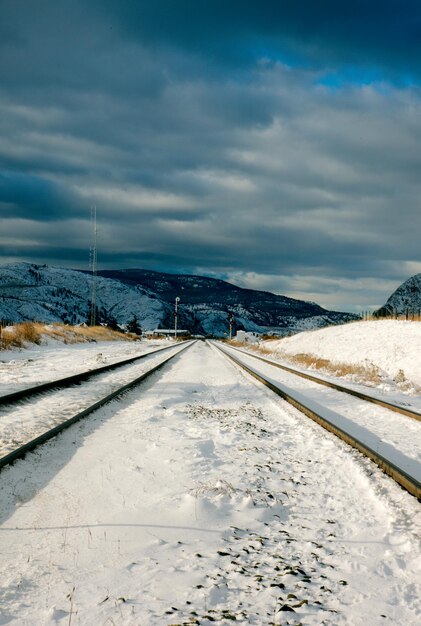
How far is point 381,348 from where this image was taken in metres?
24.3

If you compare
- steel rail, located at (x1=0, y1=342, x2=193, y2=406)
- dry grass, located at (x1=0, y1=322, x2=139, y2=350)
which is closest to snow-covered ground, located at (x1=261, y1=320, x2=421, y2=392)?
steel rail, located at (x1=0, y1=342, x2=193, y2=406)

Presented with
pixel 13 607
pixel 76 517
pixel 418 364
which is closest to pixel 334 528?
pixel 76 517

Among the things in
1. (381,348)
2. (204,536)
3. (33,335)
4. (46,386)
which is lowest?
(33,335)

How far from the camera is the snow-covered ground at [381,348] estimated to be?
61.8 ft

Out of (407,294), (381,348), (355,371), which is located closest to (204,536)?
(355,371)

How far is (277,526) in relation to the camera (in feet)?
11.5

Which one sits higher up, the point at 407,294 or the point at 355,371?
the point at 407,294

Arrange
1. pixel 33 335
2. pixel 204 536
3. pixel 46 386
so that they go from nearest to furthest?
pixel 204 536 → pixel 46 386 → pixel 33 335

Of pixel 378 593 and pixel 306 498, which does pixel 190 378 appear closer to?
pixel 306 498

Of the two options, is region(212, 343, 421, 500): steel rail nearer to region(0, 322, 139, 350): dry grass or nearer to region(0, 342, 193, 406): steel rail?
region(0, 342, 193, 406): steel rail

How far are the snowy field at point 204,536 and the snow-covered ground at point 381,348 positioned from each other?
11.7 metres

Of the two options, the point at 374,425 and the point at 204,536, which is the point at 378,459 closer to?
the point at 204,536

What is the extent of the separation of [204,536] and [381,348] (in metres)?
22.9

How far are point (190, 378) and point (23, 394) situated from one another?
6.46 m
